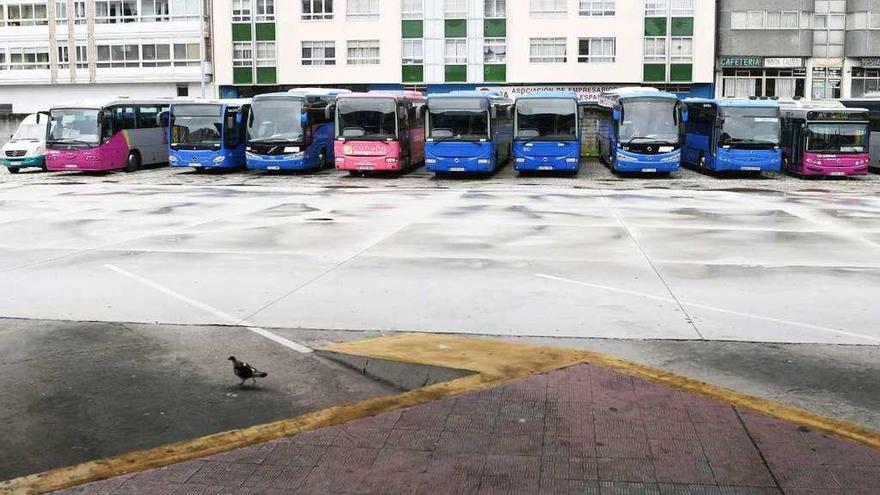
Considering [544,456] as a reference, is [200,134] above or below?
above

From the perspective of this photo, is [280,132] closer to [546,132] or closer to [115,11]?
[546,132]

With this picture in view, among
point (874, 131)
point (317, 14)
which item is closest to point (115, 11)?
point (317, 14)

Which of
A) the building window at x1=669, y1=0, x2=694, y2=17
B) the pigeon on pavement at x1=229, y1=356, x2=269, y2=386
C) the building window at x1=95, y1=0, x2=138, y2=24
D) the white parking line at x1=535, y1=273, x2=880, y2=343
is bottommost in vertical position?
the white parking line at x1=535, y1=273, x2=880, y2=343

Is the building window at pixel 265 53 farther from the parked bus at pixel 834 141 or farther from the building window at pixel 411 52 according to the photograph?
the parked bus at pixel 834 141

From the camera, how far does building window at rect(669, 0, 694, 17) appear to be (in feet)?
177

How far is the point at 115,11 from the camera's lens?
61.9 metres

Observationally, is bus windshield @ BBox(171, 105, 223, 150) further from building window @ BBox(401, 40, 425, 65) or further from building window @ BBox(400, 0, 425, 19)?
building window @ BBox(400, 0, 425, 19)

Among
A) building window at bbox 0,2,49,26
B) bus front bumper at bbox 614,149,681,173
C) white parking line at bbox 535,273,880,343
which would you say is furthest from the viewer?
building window at bbox 0,2,49,26

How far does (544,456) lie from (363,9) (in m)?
53.5

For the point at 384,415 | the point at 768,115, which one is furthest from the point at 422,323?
the point at 768,115

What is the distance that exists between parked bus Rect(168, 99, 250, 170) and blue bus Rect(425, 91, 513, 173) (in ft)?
26.0

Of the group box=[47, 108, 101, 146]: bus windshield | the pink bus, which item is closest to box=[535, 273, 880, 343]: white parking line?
the pink bus

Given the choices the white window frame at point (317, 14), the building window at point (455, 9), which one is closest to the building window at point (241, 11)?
the white window frame at point (317, 14)

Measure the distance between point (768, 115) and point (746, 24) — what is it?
24251mm
